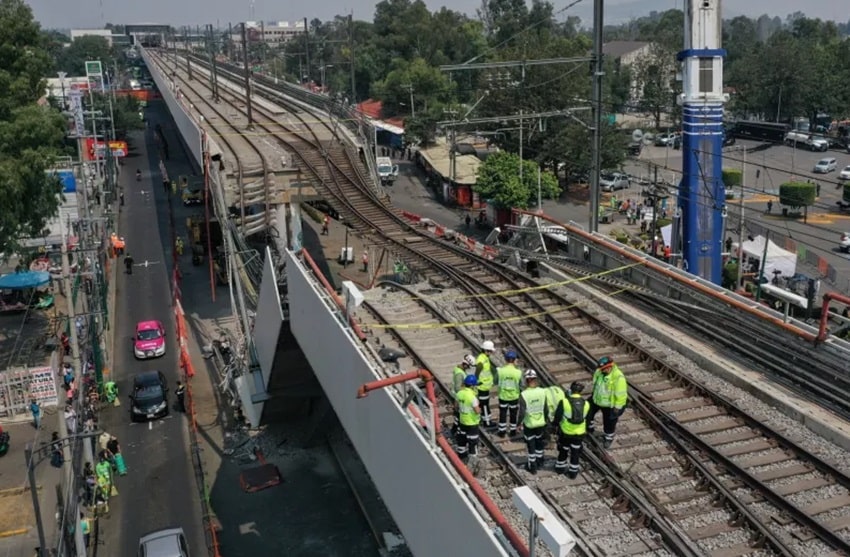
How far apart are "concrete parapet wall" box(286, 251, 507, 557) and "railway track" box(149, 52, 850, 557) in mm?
1439

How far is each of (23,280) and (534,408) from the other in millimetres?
28009

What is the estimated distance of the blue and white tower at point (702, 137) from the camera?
67.0 feet

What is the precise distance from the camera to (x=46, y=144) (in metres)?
25.5

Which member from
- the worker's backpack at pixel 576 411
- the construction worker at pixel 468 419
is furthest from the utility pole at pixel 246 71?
the worker's backpack at pixel 576 411

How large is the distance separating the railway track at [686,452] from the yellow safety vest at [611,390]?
663 mm

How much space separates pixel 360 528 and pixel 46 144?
16.5m

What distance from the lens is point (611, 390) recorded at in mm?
10797

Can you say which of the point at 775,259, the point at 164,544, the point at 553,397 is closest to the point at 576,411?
the point at 553,397

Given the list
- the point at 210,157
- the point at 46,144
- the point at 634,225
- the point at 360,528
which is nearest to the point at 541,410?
the point at 360,528

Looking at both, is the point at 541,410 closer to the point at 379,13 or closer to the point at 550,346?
the point at 550,346

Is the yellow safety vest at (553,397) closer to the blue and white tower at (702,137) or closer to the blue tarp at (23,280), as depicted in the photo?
the blue and white tower at (702,137)

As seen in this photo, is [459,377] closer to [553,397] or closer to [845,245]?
[553,397]

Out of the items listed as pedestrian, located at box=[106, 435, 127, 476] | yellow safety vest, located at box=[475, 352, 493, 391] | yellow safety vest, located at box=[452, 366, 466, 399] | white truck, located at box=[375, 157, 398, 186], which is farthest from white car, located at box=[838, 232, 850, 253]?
pedestrian, located at box=[106, 435, 127, 476]

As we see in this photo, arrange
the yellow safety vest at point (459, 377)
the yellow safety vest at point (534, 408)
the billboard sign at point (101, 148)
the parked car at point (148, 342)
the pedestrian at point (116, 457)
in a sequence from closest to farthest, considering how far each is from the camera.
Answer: the yellow safety vest at point (534, 408) < the yellow safety vest at point (459, 377) < the pedestrian at point (116, 457) < the parked car at point (148, 342) < the billboard sign at point (101, 148)
